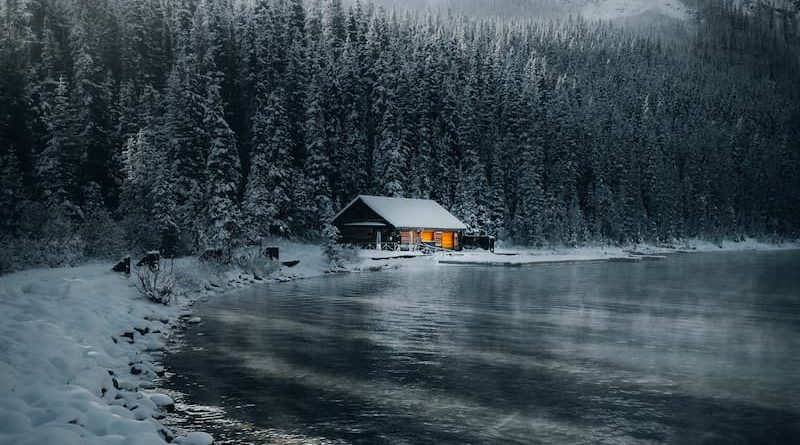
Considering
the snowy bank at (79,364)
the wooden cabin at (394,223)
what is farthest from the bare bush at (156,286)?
the wooden cabin at (394,223)

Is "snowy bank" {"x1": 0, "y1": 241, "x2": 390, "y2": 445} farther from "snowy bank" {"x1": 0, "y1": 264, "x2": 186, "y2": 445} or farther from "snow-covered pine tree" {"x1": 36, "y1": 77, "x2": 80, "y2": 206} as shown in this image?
"snow-covered pine tree" {"x1": 36, "y1": 77, "x2": 80, "y2": 206}

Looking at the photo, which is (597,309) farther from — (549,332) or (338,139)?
(338,139)

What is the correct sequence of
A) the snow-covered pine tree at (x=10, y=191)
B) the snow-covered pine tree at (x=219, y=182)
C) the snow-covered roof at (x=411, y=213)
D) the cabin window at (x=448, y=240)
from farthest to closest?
the cabin window at (x=448, y=240)
the snow-covered roof at (x=411, y=213)
the snow-covered pine tree at (x=219, y=182)
the snow-covered pine tree at (x=10, y=191)

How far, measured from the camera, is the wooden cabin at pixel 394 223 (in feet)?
199

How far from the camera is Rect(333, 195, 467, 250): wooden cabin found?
6062 cm

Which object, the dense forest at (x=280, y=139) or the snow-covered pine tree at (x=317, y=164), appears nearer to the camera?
the dense forest at (x=280, y=139)

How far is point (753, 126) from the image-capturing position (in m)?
152

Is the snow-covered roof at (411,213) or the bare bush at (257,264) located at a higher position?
the snow-covered roof at (411,213)

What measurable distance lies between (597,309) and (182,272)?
17977 mm

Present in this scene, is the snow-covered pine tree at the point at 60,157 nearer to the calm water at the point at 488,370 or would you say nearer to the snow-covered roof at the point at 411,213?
the snow-covered roof at the point at 411,213

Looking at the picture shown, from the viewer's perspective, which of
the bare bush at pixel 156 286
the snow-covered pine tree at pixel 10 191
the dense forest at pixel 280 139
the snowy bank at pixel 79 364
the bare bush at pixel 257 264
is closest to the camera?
the snowy bank at pixel 79 364


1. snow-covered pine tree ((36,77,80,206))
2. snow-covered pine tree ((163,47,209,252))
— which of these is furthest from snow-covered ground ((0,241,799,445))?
snow-covered pine tree ((36,77,80,206))

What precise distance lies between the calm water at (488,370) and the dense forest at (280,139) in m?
14.9

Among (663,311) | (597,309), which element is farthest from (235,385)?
(663,311)
